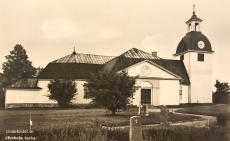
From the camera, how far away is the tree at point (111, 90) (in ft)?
44.4

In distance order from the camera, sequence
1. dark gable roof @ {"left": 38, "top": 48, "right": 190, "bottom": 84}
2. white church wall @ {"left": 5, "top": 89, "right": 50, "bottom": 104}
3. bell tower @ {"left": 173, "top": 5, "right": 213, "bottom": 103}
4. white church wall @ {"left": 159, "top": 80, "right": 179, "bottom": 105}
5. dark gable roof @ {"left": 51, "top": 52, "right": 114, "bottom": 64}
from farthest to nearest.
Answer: bell tower @ {"left": 173, "top": 5, "right": 213, "bottom": 103} → dark gable roof @ {"left": 51, "top": 52, "right": 114, "bottom": 64} → white church wall @ {"left": 159, "top": 80, "right": 179, "bottom": 105} → dark gable roof @ {"left": 38, "top": 48, "right": 190, "bottom": 84} → white church wall @ {"left": 5, "top": 89, "right": 50, "bottom": 104}

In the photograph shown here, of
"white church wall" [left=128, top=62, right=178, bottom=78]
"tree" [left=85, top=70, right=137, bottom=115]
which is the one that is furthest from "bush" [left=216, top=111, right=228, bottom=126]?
"white church wall" [left=128, top=62, right=178, bottom=78]

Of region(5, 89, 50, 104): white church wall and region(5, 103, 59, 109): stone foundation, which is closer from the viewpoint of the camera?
region(5, 103, 59, 109): stone foundation

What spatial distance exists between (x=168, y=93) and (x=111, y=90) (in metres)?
10.8

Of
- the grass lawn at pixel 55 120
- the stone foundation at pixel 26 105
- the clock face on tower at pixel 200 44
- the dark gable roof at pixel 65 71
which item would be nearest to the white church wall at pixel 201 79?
the clock face on tower at pixel 200 44

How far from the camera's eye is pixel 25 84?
22.7m

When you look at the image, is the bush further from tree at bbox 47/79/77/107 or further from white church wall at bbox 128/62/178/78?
tree at bbox 47/79/77/107

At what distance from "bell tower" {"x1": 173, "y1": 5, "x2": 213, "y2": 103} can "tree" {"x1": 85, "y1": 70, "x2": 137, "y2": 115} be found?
14.7 m

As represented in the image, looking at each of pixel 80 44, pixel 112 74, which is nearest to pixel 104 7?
pixel 80 44

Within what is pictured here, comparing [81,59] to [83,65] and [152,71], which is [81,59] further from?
[152,71]

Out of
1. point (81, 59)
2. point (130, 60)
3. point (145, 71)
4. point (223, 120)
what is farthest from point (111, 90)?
point (81, 59)

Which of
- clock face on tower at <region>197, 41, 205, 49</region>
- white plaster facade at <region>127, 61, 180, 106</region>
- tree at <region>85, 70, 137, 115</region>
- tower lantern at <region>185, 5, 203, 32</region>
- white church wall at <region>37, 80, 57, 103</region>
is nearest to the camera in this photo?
tower lantern at <region>185, 5, 203, 32</region>

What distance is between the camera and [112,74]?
45.7 ft

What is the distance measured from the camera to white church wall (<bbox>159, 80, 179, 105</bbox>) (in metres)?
22.8
